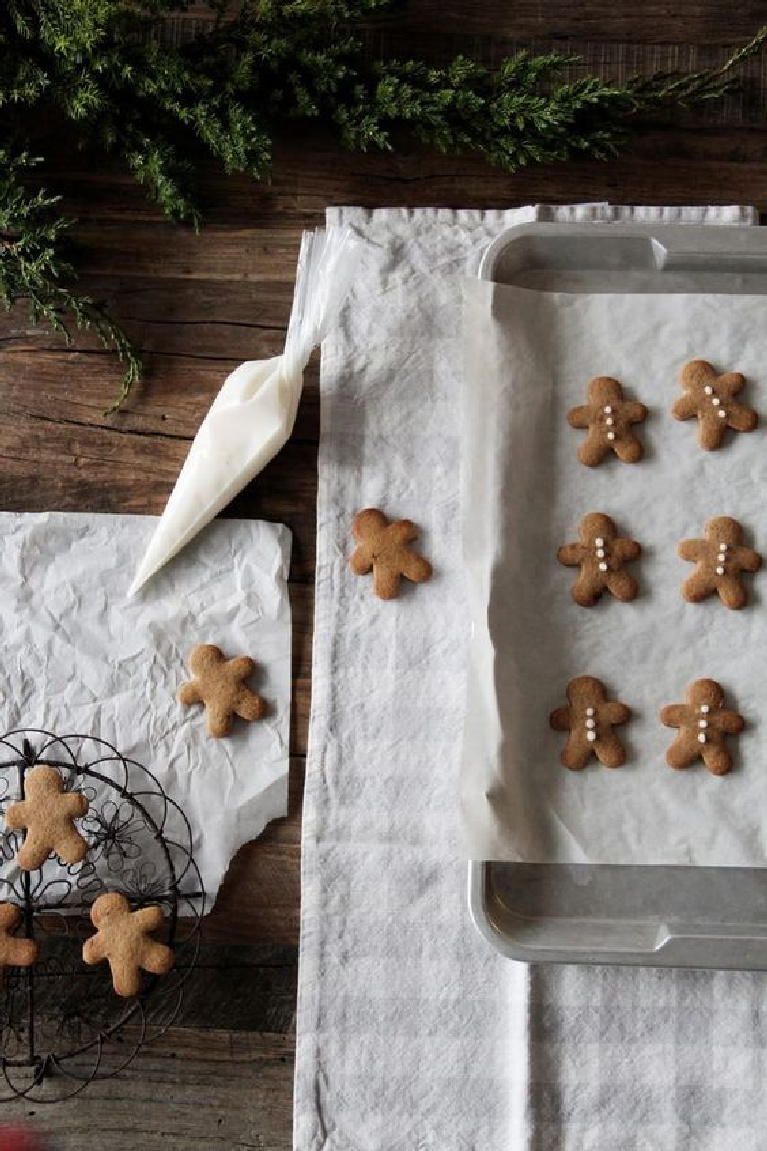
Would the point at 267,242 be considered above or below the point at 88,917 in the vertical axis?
above

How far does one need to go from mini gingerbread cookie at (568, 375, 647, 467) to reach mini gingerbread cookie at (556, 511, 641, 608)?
6cm

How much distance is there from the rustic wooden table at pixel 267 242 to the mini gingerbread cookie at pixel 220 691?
2.1 inches

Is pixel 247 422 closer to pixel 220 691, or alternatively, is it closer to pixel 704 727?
pixel 220 691

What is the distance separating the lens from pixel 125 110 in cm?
104

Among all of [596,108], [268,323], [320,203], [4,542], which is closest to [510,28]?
[596,108]

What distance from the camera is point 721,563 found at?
969 millimetres

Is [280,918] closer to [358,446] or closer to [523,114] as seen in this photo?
[358,446]

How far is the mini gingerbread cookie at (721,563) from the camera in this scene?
3.18 feet

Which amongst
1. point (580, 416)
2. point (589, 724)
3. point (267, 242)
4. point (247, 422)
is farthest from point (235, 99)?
point (589, 724)

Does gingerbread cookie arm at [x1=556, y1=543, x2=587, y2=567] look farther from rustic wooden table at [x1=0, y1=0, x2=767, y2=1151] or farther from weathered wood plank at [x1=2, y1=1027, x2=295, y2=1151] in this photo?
weathered wood plank at [x1=2, y1=1027, x2=295, y2=1151]

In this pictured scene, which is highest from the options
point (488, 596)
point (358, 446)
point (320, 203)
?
point (320, 203)

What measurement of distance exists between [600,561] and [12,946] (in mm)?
612

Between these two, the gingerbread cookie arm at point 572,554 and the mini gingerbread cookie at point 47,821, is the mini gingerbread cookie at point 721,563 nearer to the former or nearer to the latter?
the gingerbread cookie arm at point 572,554

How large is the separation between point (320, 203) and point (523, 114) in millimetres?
217
